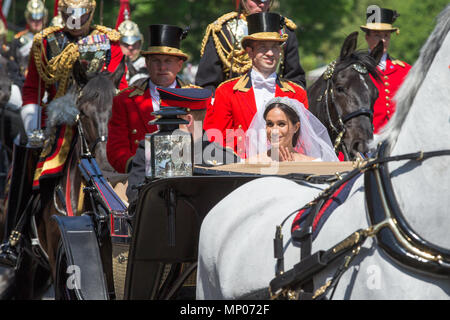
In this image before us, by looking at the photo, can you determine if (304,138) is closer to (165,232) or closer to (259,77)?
(259,77)

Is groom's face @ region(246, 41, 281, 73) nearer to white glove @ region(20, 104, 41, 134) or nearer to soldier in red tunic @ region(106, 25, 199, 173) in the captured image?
soldier in red tunic @ region(106, 25, 199, 173)

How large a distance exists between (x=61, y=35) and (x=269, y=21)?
2382mm

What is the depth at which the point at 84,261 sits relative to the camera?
492 cm

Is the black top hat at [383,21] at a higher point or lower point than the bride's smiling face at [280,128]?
higher

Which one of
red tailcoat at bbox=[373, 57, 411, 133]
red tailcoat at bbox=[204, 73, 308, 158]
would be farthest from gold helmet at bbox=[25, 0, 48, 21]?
red tailcoat at bbox=[204, 73, 308, 158]

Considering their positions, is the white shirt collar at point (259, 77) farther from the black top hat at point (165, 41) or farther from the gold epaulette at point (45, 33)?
the gold epaulette at point (45, 33)

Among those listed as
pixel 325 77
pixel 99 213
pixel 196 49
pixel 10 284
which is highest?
pixel 196 49

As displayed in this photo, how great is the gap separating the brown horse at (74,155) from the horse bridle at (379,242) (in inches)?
117

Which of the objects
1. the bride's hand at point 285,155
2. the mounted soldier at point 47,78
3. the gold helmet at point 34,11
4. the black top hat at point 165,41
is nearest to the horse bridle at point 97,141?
the mounted soldier at point 47,78

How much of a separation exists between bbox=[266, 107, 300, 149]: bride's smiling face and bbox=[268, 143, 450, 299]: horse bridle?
1.54m

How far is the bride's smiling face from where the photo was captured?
185 inches

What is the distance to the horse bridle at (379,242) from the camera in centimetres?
266
